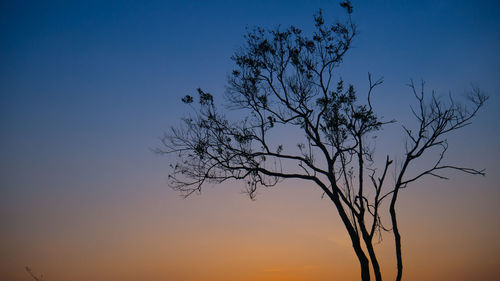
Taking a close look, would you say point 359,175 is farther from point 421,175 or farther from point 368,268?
point 368,268

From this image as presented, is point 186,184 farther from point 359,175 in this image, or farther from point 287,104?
point 359,175

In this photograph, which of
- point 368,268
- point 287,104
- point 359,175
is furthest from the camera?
point 287,104

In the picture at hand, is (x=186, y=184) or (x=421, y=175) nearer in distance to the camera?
(x=421, y=175)

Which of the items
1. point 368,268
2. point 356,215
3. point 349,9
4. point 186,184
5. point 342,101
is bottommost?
point 368,268

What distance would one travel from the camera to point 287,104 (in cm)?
1188

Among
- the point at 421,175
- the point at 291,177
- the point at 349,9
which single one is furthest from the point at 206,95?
the point at 421,175

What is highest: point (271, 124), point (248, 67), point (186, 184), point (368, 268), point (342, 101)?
point (248, 67)

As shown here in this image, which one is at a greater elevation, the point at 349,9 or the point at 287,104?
the point at 349,9

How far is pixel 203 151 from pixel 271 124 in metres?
2.30

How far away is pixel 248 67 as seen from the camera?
12.3m

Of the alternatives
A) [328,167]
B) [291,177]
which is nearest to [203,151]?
[291,177]

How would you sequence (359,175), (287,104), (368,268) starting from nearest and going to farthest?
(368,268) → (359,175) → (287,104)

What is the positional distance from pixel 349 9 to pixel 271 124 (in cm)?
411

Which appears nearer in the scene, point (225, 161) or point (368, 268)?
point (368, 268)
